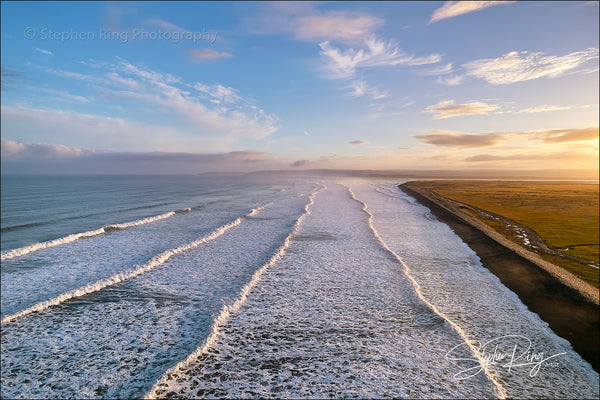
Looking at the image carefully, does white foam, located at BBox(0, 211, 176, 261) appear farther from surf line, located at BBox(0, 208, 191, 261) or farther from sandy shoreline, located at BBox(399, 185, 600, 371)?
sandy shoreline, located at BBox(399, 185, 600, 371)

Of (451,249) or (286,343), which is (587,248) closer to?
(451,249)

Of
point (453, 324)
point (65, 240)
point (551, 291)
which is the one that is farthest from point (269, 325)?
point (65, 240)

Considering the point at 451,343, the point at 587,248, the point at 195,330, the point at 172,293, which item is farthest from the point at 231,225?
the point at 587,248

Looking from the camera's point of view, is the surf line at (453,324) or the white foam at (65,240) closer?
the surf line at (453,324)

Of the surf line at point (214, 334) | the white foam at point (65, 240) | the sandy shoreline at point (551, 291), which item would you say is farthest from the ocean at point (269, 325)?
the sandy shoreline at point (551, 291)

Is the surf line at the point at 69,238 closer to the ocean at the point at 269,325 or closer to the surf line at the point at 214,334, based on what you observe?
the ocean at the point at 269,325

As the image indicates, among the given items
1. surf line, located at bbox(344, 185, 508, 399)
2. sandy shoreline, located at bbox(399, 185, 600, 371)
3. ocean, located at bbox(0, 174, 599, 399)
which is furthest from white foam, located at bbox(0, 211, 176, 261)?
sandy shoreline, located at bbox(399, 185, 600, 371)
